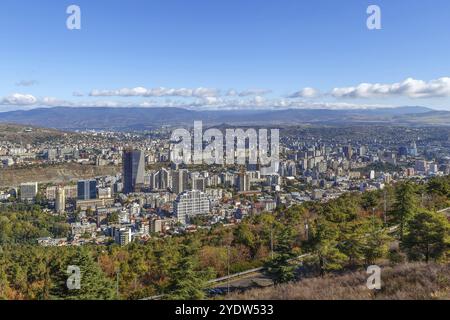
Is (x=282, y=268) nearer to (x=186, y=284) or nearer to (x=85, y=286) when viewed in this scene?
(x=186, y=284)

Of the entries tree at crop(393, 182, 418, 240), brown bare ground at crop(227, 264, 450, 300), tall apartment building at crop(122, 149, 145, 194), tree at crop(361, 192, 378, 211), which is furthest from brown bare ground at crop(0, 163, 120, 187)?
brown bare ground at crop(227, 264, 450, 300)

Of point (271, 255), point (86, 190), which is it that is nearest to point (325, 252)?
point (271, 255)

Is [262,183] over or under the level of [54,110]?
under

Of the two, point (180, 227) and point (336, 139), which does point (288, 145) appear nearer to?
point (336, 139)

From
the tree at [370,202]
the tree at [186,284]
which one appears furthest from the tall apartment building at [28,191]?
the tree at [186,284]
